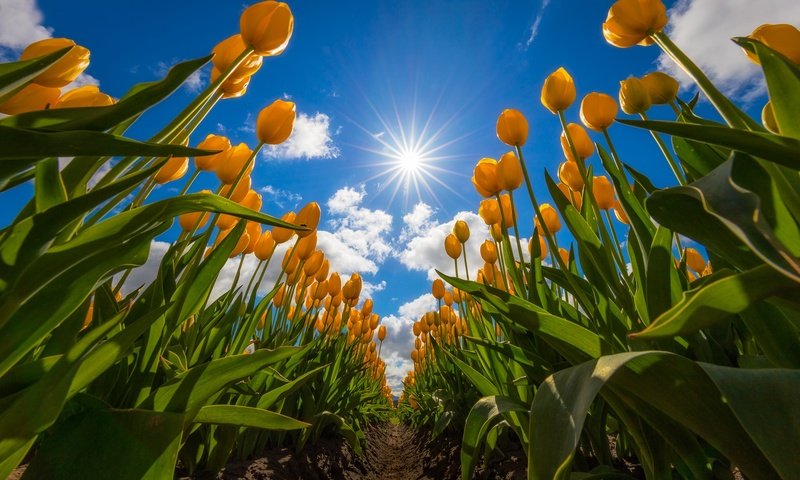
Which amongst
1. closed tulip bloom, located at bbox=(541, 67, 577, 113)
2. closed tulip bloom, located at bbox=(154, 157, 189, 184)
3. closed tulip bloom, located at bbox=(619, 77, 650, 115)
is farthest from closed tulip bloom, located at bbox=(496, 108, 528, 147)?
closed tulip bloom, located at bbox=(154, 157, 189, 184)

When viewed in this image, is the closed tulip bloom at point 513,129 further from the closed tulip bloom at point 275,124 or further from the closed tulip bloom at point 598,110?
the closed tulip bloom at point 275,124

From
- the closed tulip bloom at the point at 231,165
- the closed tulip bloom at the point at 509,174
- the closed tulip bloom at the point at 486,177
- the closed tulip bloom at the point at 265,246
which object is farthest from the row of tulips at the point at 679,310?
the closed tulip bloom at the point at 265,246

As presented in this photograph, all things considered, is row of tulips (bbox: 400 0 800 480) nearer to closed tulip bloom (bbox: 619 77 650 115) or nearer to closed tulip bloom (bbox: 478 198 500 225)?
closed tulip bloom (bbox: 619 77 650 115)

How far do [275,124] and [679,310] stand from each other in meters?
1.59

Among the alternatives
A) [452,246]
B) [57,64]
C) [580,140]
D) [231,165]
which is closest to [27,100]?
[57,64]

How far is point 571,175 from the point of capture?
7.29 feet

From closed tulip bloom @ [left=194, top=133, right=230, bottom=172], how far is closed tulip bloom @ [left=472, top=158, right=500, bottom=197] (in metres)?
1.28

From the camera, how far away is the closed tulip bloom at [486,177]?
2262mm

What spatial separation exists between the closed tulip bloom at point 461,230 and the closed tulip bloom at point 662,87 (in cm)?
177

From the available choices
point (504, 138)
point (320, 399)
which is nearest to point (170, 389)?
point (504, 138)

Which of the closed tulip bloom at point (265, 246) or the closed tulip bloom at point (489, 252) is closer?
the closed tulip bloom at point (265, 246)

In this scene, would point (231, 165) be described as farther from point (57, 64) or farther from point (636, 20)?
point (636, 20)

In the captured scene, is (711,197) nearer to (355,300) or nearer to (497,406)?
(497,406)

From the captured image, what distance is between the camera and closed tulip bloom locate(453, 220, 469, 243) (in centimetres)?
323
